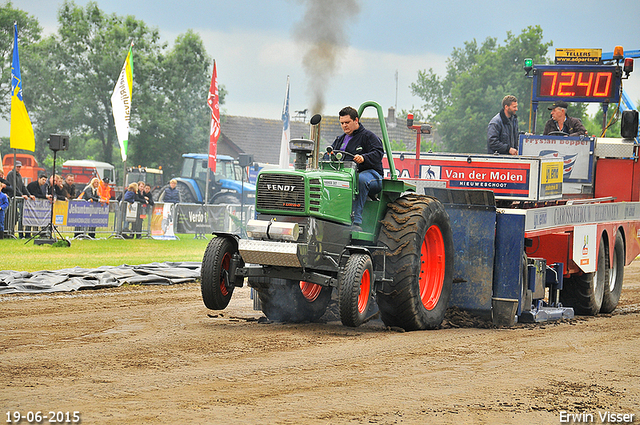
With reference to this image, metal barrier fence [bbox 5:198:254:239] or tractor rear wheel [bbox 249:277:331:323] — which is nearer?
tractor rear wheel [bbox 249:277:331:323]

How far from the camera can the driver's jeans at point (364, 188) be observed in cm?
776

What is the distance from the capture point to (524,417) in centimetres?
463

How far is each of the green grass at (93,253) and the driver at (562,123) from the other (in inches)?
297

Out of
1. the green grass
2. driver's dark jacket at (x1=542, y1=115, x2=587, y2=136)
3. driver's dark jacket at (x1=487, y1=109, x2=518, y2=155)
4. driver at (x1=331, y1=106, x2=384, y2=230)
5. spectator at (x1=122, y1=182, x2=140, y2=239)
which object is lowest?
the green grass

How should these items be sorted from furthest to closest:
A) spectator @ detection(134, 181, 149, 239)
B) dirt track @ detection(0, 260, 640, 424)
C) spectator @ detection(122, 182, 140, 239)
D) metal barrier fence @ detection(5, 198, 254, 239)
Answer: spectator @ detection(134, 181, 149, 239) → spectator @ detection(122, 182, 140, 239) → metal barrier fence @ detection(5, 198, 254, 239) → dirt track @ detection(0, 260, 640, 424)

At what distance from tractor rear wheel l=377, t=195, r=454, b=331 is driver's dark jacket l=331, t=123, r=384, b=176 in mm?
459

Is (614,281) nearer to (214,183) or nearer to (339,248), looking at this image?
(339,248)

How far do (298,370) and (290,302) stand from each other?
2.61 meters

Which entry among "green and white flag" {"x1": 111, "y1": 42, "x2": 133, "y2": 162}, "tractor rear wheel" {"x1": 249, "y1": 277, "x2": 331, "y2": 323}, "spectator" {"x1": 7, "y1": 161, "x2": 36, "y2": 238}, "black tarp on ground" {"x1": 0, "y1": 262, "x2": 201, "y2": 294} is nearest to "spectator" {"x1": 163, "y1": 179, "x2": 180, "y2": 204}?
"green and white flag" {"x1": 111, "y1": 42, "x2": 133, "y2": 162}

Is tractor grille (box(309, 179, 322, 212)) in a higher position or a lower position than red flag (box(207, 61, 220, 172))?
lower

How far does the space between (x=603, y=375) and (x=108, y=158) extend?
156 ft

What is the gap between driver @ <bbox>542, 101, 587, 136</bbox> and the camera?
40.1 ft

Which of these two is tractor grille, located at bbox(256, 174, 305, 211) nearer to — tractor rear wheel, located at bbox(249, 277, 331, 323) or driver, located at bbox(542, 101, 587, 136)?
tractor rear wheel, located at bbox(249, 277, 331, 323)

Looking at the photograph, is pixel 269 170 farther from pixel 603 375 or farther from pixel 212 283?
pixel 603 375
